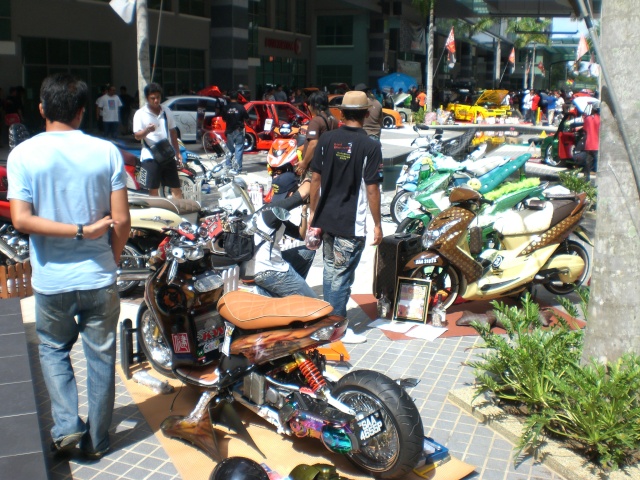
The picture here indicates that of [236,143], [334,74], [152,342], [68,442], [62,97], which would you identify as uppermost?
[334,74]

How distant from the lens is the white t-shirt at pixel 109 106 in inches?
835

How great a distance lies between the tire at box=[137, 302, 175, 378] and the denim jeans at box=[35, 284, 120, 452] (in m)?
0.89

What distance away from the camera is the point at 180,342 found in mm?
4449

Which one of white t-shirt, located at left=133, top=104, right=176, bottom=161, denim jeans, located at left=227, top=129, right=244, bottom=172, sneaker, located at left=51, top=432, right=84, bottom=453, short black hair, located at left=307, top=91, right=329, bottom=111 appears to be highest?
short black hair, located at left=307, top=91, right=329, bottom=111

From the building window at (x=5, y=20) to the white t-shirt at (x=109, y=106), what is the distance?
3.09m

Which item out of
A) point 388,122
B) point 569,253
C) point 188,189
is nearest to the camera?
point 569,253

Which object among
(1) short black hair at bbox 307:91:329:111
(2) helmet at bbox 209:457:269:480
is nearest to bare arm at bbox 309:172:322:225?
(2) helmet at bbox 209:457:269:480

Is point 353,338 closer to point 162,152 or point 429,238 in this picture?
point 429,238

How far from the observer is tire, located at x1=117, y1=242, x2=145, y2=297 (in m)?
6.76

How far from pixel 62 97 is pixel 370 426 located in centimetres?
219

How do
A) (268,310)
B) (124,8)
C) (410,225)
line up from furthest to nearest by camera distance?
(124,8) < (410,225) < (268,310)

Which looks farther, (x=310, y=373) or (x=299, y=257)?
(x=299, y=257)

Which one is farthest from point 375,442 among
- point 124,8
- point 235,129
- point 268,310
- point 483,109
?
point 483,109

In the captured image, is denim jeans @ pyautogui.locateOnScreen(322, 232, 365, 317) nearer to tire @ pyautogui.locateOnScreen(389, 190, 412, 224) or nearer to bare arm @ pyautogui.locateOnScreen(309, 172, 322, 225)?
bare arm @ pyautogui.locateOnScreen(309, 172, 322, 225)
